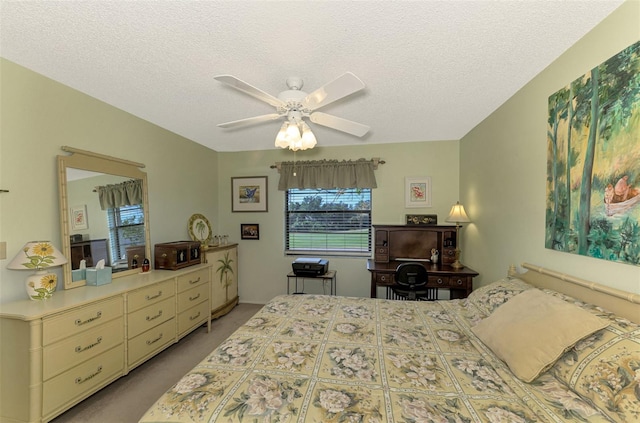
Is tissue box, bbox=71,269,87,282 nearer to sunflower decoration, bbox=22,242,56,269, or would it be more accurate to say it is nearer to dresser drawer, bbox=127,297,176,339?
sunflower decoration, bbox=22,242,56,269

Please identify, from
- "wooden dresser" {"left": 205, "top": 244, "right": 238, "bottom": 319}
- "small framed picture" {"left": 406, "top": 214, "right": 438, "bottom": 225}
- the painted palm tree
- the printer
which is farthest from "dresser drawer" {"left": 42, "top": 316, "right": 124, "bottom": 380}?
"small framed picture" {"left": 406, "top": 214, "right": 438, "bottom": 225}

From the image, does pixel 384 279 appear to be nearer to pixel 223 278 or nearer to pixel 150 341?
pixel 223 278

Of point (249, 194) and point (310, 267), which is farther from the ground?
point (249, 194)

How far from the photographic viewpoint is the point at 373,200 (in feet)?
12.9

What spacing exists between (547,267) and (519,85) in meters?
1.46

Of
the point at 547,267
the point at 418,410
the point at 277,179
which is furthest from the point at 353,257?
the point at 418,410

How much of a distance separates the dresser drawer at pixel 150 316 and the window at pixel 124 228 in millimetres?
606

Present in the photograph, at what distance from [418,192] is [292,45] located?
2855mm

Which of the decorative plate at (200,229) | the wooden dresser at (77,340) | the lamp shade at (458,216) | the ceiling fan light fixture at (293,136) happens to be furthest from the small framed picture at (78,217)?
the lamp shade at (458,216)

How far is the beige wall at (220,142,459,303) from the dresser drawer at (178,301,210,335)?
1066 mm

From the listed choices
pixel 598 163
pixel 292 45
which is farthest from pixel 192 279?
pixel 598 163

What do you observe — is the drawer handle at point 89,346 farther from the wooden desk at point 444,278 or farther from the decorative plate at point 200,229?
the wooden desk at point 444,278

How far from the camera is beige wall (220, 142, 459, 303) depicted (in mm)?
3781

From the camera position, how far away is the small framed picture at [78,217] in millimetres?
2157
